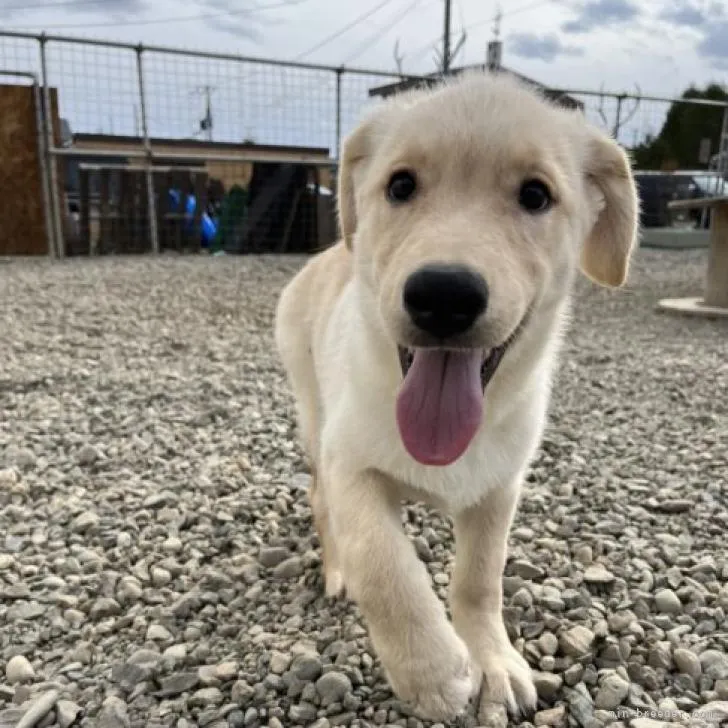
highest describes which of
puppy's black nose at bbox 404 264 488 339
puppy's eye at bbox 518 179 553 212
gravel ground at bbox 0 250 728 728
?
puppy's eye at bbox 518 179 553 212

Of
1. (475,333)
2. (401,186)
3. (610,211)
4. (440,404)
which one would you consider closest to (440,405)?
(440,404)

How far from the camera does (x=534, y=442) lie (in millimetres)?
2391

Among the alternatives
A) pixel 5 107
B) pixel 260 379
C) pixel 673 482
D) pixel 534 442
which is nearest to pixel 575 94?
pixel 5 107

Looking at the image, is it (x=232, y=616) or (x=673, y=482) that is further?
(x=673, y=482)

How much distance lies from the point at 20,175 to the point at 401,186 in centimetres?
1050

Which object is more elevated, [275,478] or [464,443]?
[464,443]

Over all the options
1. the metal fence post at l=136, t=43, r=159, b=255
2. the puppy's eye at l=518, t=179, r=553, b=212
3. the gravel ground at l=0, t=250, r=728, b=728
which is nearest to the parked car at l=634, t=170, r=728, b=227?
the metal fence post at l=136, t=43, r=159, b=255

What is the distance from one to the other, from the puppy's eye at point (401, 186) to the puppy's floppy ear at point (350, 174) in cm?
44

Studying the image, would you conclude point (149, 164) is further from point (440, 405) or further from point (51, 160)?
point (440, 405)

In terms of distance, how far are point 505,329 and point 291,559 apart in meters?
1.31

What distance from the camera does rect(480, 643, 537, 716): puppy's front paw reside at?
198 cm

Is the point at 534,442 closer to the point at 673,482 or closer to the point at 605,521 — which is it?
the point at 605,521

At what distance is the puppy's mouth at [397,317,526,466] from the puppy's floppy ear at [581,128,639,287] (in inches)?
29.5

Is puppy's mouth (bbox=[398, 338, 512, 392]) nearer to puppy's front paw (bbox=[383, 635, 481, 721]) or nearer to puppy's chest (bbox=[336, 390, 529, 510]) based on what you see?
puppy's chest (bbox=[336, 390, 529, 510])
